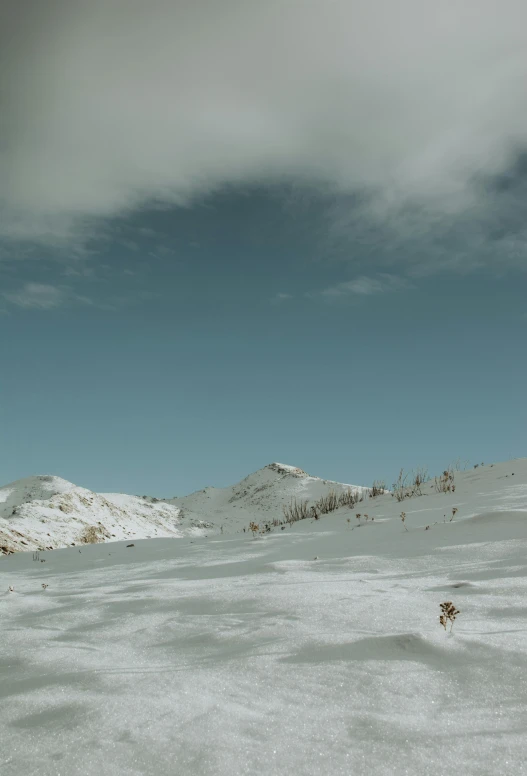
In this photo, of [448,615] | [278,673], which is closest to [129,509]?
[448,615]

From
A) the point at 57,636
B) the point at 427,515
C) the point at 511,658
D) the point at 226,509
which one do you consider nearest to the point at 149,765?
→ the point at 511,658

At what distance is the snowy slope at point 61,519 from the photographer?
1039 centimetres

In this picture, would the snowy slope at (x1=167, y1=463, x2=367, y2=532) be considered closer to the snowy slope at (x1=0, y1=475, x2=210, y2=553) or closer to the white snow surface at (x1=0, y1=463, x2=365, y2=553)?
the white snow surface at (x1=0, y1=463, x2=365, y2=553)

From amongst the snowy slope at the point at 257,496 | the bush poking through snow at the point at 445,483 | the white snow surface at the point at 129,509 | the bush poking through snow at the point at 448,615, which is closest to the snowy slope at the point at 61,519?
the white snow surface at the point at 129,509

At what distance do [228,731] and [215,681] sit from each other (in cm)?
36

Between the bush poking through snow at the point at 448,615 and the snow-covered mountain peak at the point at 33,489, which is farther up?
the snow-covered mountain peak at the point at 33,489

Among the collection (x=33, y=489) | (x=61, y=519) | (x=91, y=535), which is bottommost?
(x=91, y=535)

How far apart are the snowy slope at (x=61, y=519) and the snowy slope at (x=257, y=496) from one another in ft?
8.89

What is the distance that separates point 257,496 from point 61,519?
12.7 m

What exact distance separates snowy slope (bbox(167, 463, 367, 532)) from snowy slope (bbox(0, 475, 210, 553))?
2.71 metres

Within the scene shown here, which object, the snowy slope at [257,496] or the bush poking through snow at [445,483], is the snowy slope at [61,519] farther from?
the bush poking through snow at [445,483]

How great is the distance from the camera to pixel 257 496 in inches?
947

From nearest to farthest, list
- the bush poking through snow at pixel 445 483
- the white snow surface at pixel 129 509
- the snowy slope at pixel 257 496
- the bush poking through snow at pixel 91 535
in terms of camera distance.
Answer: the bush poking through snow at pixel 445 483 → the white snow surface at pixel 129 509 → the bush poking through snow at pixel 91 535 → the snowy slope at pixel 257 496

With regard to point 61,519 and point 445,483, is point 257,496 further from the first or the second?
point 445,483
